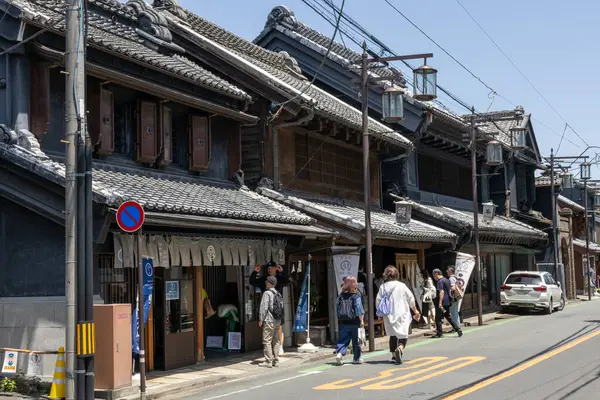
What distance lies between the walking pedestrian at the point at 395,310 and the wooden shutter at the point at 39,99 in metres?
7.21

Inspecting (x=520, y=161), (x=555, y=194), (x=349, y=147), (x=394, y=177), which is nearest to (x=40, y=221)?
(x=349, y=147)

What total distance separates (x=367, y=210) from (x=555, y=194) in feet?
91.2

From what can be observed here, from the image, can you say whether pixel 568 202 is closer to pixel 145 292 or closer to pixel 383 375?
pixel 383 375

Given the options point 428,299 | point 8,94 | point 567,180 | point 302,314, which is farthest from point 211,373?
point 567,180

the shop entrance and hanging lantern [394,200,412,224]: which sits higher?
hanging lantern [394,200,412,224]

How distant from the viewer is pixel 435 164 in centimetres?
3322

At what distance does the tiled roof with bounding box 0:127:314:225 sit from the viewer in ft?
40.5

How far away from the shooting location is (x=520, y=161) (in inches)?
1650

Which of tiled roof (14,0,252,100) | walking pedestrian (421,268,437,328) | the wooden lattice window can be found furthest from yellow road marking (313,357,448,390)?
walking pedestrian (421,268,437,328)

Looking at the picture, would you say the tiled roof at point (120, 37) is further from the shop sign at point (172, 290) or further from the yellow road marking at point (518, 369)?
the yellow road marking at point (518, 369)

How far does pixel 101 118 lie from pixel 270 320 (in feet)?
17.4

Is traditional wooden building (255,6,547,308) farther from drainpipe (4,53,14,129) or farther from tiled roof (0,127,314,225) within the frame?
drainpipe (4,53,14,129)

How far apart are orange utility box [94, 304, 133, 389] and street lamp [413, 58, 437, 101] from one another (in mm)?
11158

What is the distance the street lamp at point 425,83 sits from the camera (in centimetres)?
2038
